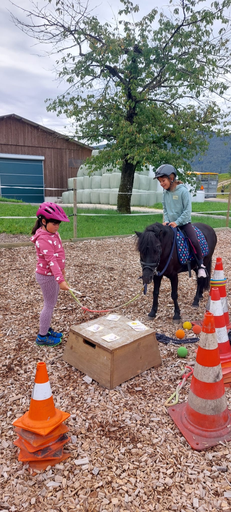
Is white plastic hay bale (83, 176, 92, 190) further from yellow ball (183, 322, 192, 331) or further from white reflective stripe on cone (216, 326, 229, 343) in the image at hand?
white reflective stripe on cone (216, 326, 229, 343)

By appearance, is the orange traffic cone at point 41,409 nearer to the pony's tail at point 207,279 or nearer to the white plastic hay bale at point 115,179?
the pony's tail at point 207,279

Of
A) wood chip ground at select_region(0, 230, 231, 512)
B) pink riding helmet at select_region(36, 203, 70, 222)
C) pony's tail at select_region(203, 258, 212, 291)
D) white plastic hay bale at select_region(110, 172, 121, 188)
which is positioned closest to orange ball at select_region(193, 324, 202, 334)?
wood chip ground at select_region(0, 230, 231, 512)

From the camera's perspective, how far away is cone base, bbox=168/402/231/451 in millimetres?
2289

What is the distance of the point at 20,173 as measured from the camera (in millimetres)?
24188

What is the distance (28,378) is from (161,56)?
11594mm

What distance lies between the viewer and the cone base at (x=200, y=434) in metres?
2.29

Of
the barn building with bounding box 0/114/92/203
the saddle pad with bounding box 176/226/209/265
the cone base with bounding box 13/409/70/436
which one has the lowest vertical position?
the cone base with bounding box 13/409/70/436

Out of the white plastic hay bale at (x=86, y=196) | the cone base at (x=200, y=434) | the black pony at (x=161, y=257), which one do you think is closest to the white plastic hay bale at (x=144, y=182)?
the white plastic hay bale at (x=86, y=196)

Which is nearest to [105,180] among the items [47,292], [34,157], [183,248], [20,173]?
[34,157]

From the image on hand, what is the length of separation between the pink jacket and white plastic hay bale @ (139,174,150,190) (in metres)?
16.7

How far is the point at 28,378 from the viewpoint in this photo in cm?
306

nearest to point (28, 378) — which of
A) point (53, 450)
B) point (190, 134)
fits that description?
point (53, 450)

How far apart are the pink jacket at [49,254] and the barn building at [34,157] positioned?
65.5ft

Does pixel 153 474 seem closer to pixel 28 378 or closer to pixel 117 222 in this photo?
pixel 28 378
